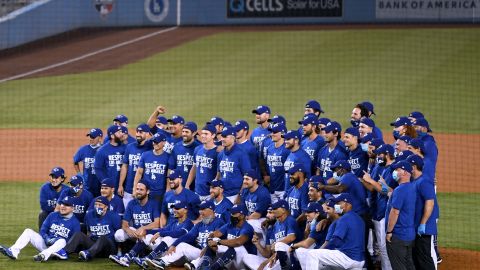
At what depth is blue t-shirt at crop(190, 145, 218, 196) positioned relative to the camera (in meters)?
11.6

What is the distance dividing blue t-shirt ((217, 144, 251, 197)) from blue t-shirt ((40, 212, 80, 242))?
1.89 meters

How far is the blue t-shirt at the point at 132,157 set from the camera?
12.2 m

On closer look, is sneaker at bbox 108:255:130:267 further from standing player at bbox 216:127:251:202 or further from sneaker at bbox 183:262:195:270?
standing player at bbox 216:127:251:202

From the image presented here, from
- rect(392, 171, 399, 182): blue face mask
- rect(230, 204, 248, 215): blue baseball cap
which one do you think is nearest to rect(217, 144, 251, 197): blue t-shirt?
rect(230, 204, 248, 215): blue baseball cap

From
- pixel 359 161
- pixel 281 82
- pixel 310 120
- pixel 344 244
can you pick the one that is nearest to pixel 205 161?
pixel 310 120

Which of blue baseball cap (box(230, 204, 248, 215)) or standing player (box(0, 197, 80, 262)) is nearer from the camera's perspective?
blue baseball cap (box(230, 204, 248, 215))

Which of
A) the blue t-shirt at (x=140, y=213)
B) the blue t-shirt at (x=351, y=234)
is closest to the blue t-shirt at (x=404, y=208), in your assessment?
the blue t-shirt at (x=351, y=234)

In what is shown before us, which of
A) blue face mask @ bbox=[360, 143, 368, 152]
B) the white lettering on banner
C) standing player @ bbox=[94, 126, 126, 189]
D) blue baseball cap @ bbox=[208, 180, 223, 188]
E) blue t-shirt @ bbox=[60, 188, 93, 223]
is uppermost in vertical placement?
the white lettering on banner

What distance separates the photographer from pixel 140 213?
11.6 m

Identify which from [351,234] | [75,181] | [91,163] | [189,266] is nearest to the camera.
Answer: [351,234]

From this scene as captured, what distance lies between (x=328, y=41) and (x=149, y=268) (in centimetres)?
2050

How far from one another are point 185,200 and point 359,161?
2131 millimetres

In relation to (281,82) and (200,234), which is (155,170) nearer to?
(200,234)

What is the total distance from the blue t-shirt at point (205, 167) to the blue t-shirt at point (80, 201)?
1456 millimetres
